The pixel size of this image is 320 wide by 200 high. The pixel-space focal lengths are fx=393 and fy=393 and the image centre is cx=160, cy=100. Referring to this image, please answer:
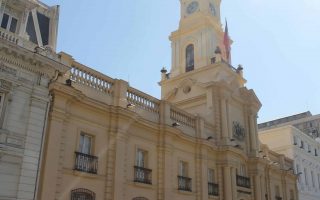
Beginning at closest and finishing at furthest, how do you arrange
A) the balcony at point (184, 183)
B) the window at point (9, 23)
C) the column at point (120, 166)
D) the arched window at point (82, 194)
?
the window at point (9, 23)
the arched window at point (82, 194)
the column at point (120, 166)
the balcony at point (184, 183)

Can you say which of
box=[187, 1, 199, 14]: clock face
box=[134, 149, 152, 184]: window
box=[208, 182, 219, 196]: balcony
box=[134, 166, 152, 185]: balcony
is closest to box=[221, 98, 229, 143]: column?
box=[208, 182, 219, 196]: balcony

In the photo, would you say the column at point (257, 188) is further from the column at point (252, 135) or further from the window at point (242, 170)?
the column at point (252, 135)

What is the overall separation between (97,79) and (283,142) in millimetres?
28469

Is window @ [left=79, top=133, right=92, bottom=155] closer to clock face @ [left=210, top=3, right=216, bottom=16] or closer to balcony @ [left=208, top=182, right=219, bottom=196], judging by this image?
balcony @ [left=208, top=182, right=219, bottom=196]

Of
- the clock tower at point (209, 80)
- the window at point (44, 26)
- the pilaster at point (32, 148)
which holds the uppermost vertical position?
the clock tower at point (209, 80)

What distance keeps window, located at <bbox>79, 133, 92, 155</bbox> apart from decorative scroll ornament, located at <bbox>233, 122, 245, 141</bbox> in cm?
1437

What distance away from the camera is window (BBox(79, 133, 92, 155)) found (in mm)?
18766

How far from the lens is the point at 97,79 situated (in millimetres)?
20281

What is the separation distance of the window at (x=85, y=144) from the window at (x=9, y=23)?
5.75 meters

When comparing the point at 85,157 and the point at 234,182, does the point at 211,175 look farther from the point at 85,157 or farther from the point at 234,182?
the point at 85,157

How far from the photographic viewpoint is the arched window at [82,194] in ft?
57.6

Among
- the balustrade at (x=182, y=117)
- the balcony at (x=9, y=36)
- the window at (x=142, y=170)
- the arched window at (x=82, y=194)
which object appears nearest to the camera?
the balcony at (x=9, y=36)

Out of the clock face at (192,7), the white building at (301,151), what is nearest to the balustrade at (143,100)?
the clock face at (192,7)

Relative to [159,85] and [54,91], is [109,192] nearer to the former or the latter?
[54,91]
